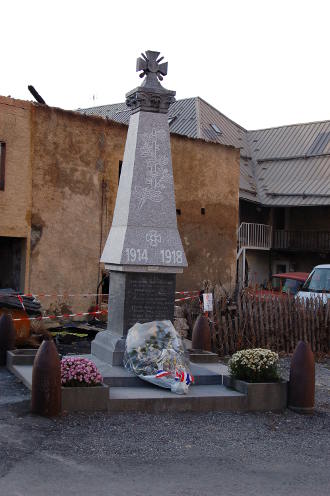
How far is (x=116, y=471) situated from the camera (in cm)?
615

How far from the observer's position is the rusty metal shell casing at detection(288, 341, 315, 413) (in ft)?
29.8

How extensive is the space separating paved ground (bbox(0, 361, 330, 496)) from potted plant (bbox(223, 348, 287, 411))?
0.28 m

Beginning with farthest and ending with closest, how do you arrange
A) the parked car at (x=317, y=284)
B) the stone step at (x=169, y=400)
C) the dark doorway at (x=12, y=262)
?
the dark doorway at (x=12, y=262) → the parked car at (x=317, y=284) → the stone step at (x=169, y=400)

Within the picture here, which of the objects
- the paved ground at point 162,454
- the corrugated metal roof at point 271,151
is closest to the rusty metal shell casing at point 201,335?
the paved ground at point 162,454

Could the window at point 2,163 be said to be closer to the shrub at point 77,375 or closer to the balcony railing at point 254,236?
the shrub at point 77,375

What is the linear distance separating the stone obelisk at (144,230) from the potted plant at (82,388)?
5.57ft

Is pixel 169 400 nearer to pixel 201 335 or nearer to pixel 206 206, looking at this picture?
pixel 201 335

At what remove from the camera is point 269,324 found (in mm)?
15594

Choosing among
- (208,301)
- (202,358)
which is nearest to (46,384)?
(202,358)

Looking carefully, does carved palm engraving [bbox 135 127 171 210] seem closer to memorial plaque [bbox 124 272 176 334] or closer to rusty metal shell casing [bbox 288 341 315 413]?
memorial plaque [bbox 124 272 176 334]

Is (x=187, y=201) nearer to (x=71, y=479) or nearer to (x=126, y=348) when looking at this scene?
(x=126, y=348)

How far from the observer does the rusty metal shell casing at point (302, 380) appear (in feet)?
29.8

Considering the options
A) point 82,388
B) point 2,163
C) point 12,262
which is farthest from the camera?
point 12,262

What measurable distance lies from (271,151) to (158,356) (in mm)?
29654
